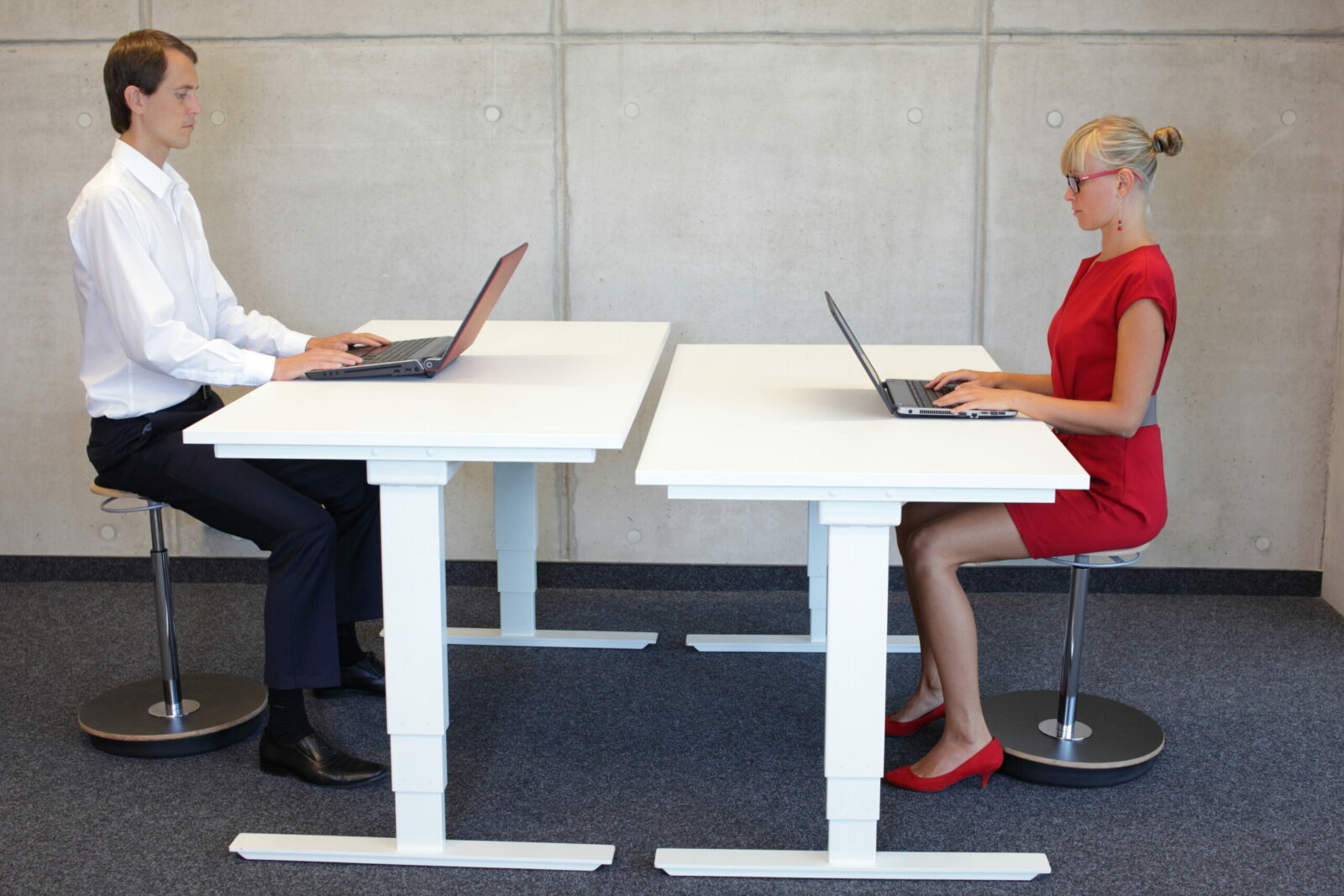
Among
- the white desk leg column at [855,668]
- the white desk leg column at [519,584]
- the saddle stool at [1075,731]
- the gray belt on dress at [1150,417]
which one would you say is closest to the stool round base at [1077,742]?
the saddle stool at [1075,731]

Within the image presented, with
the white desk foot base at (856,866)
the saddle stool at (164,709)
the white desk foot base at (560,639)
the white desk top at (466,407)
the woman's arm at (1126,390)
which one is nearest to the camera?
the white desk top at (466,407)

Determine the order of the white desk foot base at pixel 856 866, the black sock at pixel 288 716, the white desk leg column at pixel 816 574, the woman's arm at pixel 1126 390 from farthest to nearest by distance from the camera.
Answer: the white desk leg column at pixel 816 574 → the black sock at pixel 288 716 → the woman's arm at pixel 1126 390 → the white desk foot base at pixel 856 866

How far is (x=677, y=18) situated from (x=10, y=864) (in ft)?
9.06

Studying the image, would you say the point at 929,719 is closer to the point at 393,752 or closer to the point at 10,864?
the point at 393,752

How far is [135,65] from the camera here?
9.17 ft

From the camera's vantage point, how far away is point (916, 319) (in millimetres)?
3883

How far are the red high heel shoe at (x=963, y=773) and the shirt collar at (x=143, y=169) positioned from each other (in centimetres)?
208

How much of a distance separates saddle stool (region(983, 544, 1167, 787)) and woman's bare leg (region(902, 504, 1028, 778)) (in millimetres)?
163

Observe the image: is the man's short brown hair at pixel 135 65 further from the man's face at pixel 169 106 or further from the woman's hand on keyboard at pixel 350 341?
the woman's hand on keyboard at pixel 350 341

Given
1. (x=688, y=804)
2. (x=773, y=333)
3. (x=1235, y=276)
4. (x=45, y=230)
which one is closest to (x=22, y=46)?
(x=45, y=230)

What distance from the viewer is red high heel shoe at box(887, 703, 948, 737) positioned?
2980 millimetres

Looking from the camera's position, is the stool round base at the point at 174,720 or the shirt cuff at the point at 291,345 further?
the shirt cuff at the point at 291,345

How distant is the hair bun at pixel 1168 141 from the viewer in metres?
2.60

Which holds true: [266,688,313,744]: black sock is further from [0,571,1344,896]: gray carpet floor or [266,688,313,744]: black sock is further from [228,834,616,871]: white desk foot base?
[228,834,616,871]: white desk foot base
